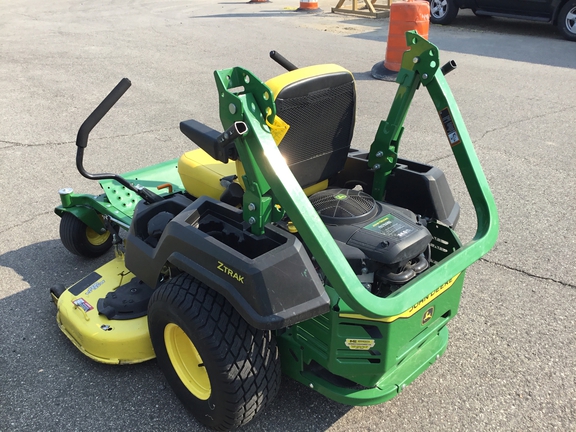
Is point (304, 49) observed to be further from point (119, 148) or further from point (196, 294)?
point (196, 294)

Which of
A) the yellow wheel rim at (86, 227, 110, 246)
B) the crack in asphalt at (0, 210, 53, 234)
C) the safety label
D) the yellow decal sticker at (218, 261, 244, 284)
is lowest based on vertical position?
the crack in asphalt at (0, 210, 53, 234)

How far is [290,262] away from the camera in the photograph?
187 cm

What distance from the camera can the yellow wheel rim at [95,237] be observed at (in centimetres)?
345

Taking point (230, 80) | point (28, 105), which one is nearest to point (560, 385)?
point (230, 80)

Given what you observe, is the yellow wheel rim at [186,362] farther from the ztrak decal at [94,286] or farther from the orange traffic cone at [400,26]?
the orange traffic cone at [400,26]

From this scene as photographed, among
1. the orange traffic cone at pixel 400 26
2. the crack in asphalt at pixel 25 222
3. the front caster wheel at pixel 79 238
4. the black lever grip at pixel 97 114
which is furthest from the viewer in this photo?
the orange traffic cone at pixel 400 26

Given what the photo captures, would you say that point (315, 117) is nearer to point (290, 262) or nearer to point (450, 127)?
point (450, 127)

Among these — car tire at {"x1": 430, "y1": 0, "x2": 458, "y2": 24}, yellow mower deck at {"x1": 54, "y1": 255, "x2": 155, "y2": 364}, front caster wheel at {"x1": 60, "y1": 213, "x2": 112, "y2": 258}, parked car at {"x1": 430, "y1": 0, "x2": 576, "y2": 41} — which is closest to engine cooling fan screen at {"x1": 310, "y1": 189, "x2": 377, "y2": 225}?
yellow mower deck at {"x1": 54, "y1": 255, "x2": 155, "y2": 364}

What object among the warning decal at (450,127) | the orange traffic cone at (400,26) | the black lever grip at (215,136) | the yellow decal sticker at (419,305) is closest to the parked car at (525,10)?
the orange traffic cone at (400,26)

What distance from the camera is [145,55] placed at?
29.2ft

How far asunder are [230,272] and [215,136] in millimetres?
571

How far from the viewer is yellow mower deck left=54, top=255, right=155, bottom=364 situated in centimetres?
249

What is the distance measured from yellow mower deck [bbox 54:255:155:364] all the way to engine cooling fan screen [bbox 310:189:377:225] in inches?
39.6

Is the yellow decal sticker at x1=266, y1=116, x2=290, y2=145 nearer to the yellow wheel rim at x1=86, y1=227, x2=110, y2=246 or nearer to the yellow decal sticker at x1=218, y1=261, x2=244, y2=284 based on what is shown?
the yellow decal sticker at x1=218, y1=261, x2=244, y2=284
